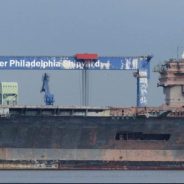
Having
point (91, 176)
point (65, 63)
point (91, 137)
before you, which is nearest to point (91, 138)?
Result: point (91, 137)

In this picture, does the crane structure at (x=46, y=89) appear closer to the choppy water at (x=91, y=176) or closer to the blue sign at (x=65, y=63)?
the blue sign at (x=65, y=63)

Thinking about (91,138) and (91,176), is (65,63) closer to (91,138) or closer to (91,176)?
(91,138)

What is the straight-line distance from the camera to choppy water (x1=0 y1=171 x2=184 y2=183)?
114 meters

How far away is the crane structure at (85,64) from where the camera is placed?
143625 millimetres

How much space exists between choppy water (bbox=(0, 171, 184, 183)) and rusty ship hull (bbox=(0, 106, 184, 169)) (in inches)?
246

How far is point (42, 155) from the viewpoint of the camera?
139 meters

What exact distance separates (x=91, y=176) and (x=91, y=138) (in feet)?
57.9

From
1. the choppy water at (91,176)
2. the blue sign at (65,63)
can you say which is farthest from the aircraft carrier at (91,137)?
the choppy water at (91,176)

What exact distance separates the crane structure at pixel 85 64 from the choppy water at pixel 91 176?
13.8 meters

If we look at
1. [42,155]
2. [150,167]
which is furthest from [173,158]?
[42,155]

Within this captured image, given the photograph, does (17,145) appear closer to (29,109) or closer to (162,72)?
(29,109)

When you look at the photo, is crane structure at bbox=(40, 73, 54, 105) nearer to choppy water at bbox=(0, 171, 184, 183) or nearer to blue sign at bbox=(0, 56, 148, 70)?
blue sign at bbox=(0, 56, 148, 70)

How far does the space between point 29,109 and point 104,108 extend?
6778mm

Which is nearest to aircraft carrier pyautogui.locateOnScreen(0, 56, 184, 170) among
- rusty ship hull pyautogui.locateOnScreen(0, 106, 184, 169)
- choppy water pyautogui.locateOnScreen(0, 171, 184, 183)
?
rusty ship hull pyautogui.locateOnScreen(0, 106, 184, 169)
